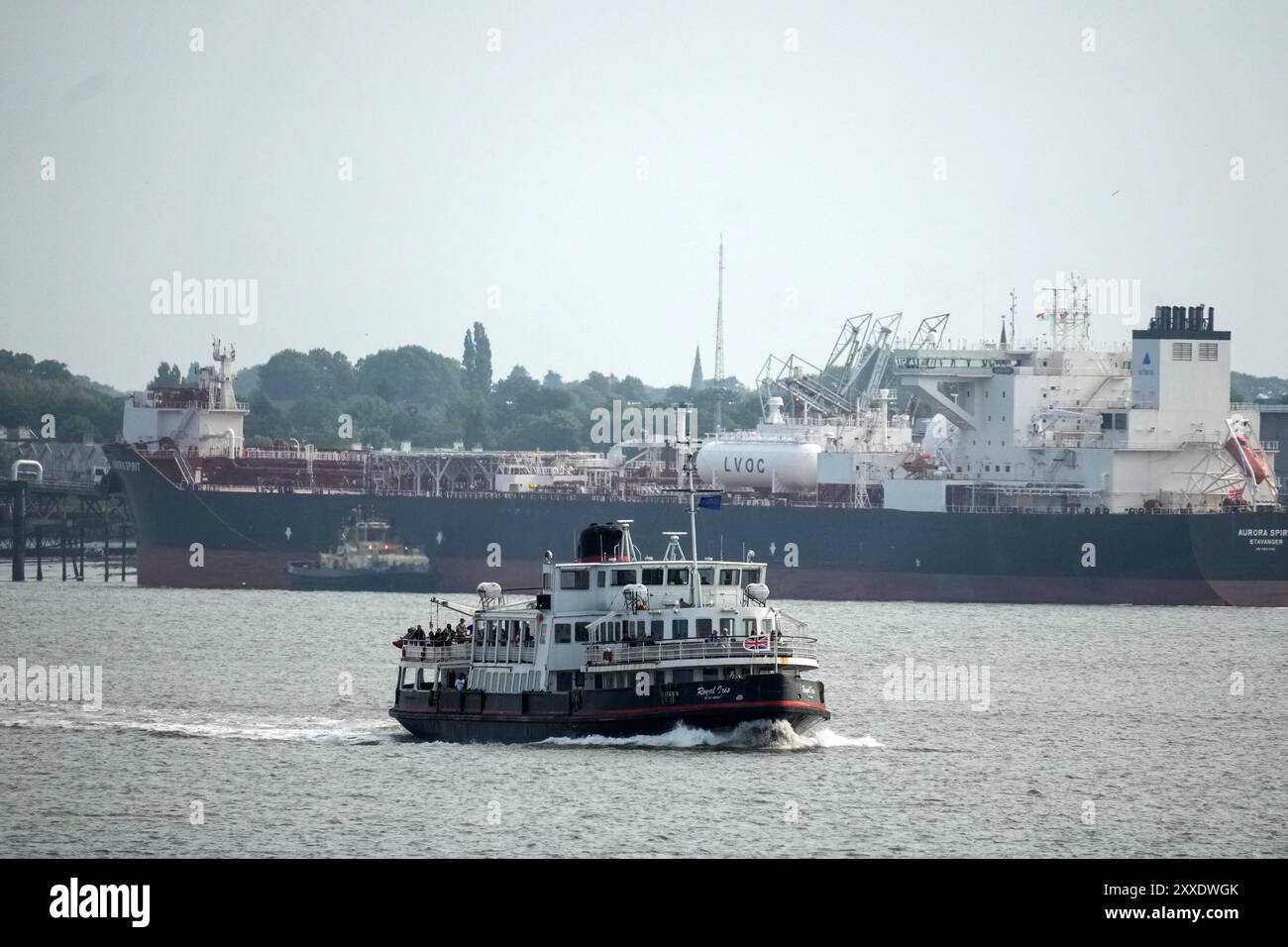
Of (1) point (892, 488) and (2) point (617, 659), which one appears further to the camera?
(1) point (892, 488)

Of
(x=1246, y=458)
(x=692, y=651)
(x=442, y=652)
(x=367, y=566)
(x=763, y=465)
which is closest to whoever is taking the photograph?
(x=692, y=651)

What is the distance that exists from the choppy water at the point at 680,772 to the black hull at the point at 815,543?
68.4ft

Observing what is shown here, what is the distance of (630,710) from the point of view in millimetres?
40969

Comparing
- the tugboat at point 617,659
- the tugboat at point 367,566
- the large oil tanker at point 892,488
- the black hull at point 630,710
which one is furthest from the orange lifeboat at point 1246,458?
the black hull at point 630,710

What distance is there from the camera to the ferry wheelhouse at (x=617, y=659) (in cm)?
4081

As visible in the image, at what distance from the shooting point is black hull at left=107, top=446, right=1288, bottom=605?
→ 8562 centimetres

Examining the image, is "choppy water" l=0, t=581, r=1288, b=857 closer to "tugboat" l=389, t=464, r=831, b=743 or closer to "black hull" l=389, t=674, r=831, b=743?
"black hull" l=389, t=674, r=831, b=743

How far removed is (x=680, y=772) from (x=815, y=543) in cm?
5600

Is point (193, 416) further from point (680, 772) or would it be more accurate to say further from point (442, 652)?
point (680, 772)

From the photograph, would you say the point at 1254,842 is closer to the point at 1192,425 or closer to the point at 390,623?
the point at 390,623

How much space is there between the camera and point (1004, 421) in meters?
93.9

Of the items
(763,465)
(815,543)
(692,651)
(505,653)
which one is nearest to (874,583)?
(815,543)

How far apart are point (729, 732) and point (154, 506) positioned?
68615 mm
